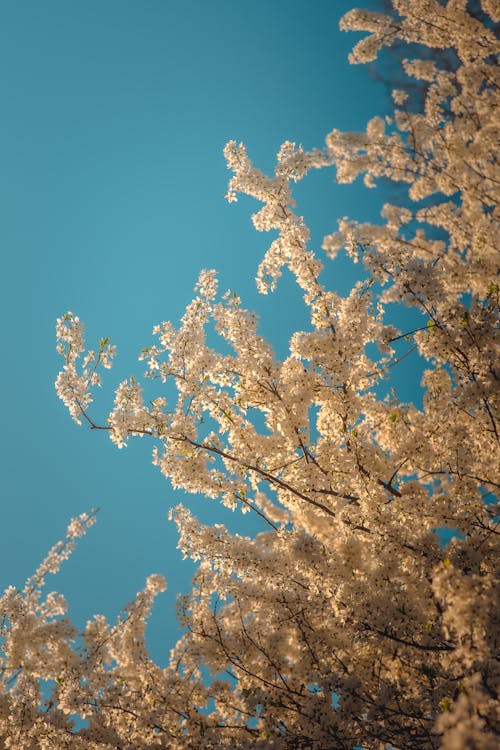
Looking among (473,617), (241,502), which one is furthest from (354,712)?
(241,502)

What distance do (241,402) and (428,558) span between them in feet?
11.0

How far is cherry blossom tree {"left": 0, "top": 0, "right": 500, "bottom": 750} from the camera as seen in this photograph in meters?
4.62

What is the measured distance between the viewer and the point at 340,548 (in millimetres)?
5875

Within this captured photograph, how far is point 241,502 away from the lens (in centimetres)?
619

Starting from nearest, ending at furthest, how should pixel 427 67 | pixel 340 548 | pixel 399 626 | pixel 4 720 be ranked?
1. pixel 399 626
2. pixel 340 548
3. pixel 4 720
4. pixel 427 67

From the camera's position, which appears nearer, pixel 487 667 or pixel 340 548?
pixel 487 667

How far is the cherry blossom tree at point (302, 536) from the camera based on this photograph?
462cm

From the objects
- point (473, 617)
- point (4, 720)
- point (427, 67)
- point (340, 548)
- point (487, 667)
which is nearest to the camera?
point (473, 617)

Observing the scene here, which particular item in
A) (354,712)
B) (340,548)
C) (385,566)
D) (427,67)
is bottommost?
(354,712)

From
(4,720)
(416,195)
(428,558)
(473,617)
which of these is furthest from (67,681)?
(416,195)

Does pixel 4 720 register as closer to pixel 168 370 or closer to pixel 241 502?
pixel 241 502

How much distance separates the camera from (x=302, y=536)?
553 centimetres

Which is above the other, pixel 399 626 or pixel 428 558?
pixel 428 558

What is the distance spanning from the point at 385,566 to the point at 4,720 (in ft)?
21.1
